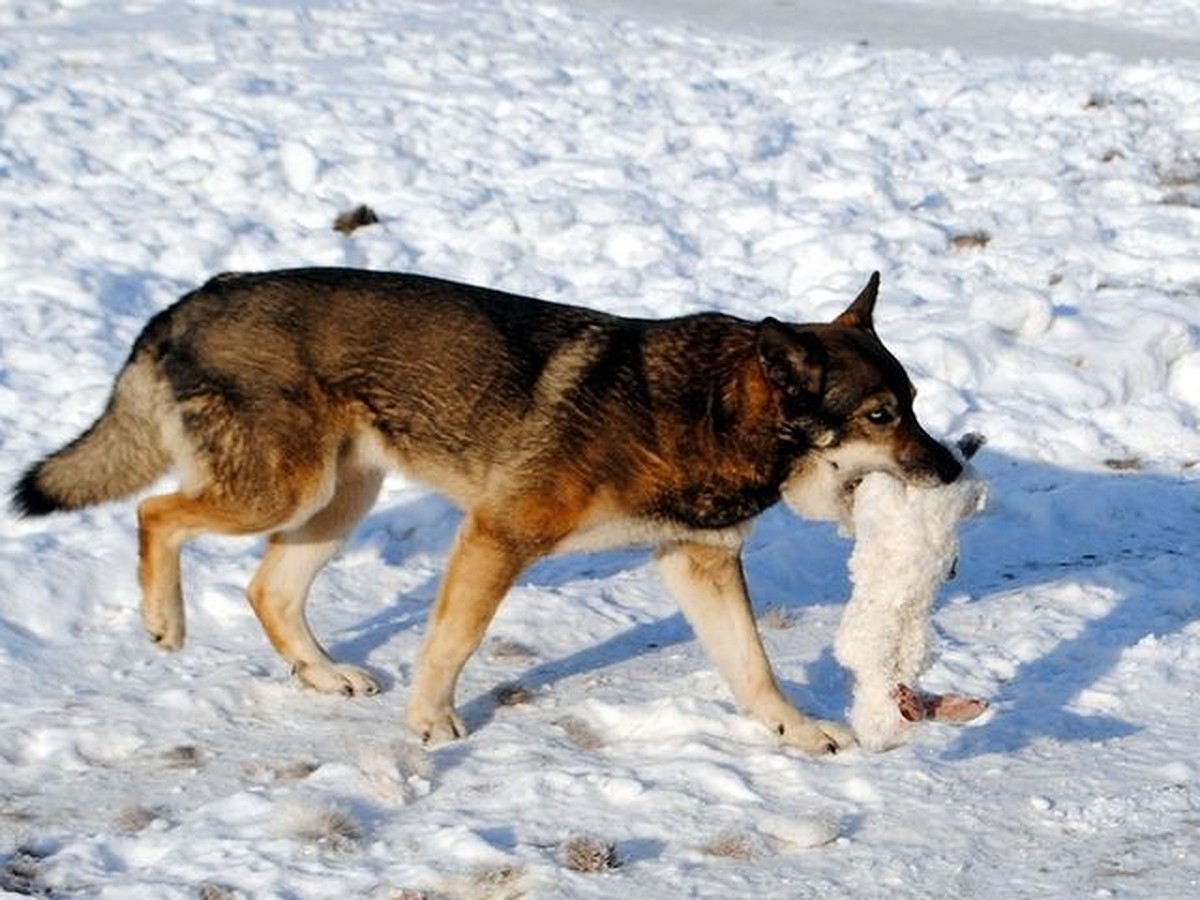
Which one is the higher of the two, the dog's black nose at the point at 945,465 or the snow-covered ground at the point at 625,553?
the dog's black nose at the point at 945,465

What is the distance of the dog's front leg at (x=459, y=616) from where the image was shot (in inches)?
237

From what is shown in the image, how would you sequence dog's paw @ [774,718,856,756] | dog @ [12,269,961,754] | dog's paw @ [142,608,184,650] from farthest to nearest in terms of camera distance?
dog's paw @ [142,608,184,650] < dog @ [12,269,961,754] < dog's paw @ [774,718,856,756]

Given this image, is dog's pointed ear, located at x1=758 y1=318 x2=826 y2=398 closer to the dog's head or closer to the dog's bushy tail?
the dog's head

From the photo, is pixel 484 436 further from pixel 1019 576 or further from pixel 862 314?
pixel 1019 576

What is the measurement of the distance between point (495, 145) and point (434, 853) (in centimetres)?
872

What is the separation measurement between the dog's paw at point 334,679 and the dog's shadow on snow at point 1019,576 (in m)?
0.36

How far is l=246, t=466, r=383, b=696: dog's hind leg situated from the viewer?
21.2 feet

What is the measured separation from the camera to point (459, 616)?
607 centimetres

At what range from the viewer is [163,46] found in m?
14.6

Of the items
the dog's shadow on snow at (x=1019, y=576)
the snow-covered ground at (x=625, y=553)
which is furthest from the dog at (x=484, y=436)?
the dog's shadow on snow at (x=1019, y=576)

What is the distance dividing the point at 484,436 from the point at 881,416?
1.33 m

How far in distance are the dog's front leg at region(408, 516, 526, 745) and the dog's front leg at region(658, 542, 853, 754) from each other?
618mm

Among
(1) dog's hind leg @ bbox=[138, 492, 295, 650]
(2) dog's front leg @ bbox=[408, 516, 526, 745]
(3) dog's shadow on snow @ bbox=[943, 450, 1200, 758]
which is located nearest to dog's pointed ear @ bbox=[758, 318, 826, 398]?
(2) dog's front leg @ bbox=[408, 516, 526, 745]

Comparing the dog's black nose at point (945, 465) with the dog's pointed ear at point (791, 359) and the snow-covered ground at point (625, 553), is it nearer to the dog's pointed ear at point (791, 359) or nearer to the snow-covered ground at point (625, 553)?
the dog's pointed ear at point (791, 359)
